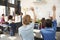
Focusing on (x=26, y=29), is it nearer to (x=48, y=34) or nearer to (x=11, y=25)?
(x=48, y=34)

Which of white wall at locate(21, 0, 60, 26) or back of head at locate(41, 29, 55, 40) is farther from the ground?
white wall at locate(21, 0, 60, 26)

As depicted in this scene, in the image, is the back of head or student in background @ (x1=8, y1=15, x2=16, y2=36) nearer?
the back of head

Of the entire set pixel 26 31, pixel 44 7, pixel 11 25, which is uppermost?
pixel 44 7

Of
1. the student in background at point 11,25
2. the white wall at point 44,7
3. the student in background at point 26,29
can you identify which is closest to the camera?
the student in background at point 26,29

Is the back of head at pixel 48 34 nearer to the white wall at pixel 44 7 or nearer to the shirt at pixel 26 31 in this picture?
the shirt at pixel 26 31

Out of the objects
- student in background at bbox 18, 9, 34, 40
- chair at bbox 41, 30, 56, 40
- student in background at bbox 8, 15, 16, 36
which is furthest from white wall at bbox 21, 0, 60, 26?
student in background at bbox 18, 9, 34, 40

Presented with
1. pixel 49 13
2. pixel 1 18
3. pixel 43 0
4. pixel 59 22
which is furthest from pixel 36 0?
pixel 1 18

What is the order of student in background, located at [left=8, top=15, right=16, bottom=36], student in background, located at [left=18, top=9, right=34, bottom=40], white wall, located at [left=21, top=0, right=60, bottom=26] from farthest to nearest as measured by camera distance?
white wall, located at [left=21, top=0, right=60, bottom=26], student in background, located at [left=8, top=15, right=16, bottom=36], student in background, located at [left=18, top=9, right=34, bottom=40]

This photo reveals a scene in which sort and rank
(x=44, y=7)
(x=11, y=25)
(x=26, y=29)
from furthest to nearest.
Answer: (x=44, y=7) < (x=11, y=25) < (x=26, y=29)

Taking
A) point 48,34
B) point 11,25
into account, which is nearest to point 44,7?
point 11,25

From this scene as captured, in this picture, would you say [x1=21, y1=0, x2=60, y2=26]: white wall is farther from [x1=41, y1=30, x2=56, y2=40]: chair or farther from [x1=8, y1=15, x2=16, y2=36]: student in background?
[x1=41, y1=30, x2=56, y2=40]: chair

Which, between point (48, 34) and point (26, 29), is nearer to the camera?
point (26, 29)

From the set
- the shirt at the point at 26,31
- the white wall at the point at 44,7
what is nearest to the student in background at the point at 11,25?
the white wall at the point at 44,7

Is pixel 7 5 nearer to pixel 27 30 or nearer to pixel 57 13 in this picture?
pixel 57 13
